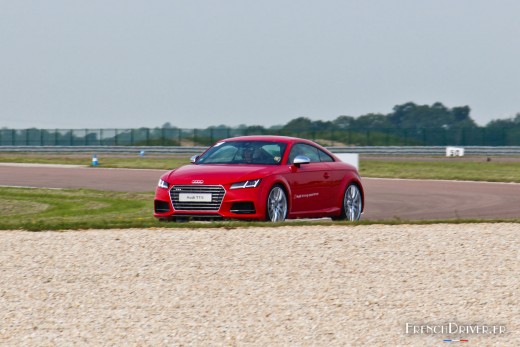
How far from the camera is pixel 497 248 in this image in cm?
1229

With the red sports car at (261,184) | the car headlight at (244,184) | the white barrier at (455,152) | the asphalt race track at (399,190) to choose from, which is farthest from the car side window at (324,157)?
the white barrier at (455,152)

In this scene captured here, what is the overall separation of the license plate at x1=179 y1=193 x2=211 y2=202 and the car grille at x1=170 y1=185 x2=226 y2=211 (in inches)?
1.2

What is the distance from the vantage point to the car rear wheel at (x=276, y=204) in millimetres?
15623

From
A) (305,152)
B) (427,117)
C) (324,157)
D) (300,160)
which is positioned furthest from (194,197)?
(427,117)

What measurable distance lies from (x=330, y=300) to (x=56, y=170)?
108ft

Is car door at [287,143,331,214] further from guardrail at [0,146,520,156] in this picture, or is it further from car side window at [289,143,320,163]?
guardrail at [0,146,520,156]


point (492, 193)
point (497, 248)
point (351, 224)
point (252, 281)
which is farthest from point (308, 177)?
point (492, 193)

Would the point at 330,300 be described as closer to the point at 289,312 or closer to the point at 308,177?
the point at 289,312

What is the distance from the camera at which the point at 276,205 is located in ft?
52.0

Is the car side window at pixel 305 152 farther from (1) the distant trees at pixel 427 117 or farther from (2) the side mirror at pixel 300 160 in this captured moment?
(1) the distant trees at pixel 427 117

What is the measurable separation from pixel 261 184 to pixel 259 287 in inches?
215

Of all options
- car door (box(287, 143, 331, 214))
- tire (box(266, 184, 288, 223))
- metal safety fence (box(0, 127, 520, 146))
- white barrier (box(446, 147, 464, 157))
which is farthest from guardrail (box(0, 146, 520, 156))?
tire (box(266, 184, 288, 223))

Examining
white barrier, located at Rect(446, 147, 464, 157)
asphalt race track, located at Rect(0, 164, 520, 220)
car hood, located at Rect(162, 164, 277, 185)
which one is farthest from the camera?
white barrier, located at Rect(446, 147, 464, 157)

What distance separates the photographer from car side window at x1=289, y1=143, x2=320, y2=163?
16.8m
